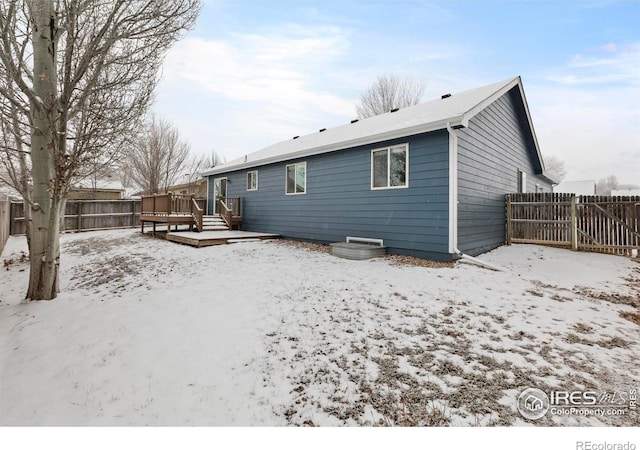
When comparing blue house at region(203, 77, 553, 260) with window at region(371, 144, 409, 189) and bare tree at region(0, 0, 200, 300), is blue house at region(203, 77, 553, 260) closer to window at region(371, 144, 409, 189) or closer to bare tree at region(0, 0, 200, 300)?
window at region(371, 144, 409, 189)

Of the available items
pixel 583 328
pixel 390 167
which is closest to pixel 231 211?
pixel 390 167

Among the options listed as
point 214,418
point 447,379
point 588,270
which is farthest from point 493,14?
point 214,418

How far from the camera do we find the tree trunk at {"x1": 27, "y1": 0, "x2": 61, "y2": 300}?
13.5 ft

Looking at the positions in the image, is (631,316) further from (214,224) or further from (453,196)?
(214,224)

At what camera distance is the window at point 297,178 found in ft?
32.0

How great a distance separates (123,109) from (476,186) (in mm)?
7980

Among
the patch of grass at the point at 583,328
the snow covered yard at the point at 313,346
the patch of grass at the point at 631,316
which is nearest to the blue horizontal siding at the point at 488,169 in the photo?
the snow covered yard at the point at 313,346

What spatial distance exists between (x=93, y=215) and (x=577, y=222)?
64.8 feet

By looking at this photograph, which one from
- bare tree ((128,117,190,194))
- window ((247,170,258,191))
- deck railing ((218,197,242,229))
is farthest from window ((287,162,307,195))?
bare tree ((128,117,190,194))

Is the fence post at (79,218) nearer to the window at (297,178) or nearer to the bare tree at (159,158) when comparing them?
the bare tree at (159,158)

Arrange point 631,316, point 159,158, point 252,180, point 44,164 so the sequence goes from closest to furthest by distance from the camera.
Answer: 1. point 631,316
2. point 44,164
3. point 252,180
4. point 159,158

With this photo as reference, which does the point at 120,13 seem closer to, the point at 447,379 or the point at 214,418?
the point at 214,418

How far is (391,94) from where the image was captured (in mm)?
21797

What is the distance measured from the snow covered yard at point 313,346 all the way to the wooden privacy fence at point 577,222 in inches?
88.8
